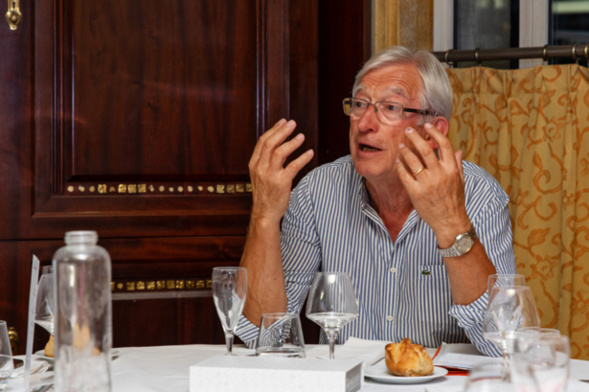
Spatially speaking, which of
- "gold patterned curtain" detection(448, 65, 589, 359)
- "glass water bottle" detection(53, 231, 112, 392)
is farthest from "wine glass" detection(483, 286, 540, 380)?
"gold patterned curtain" detection(448, 65, 589, 359)

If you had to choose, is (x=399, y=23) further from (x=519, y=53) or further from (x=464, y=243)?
(x=464, y=243)

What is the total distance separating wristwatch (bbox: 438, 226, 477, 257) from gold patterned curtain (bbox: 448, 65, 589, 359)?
996 millimetres

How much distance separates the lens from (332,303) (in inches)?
51.1

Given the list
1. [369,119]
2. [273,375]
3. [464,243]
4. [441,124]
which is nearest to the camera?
[273,375]

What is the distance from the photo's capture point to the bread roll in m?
1.22

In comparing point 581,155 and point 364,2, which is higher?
point 364,2

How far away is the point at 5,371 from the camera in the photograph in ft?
3.92

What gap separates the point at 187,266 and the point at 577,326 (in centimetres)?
121

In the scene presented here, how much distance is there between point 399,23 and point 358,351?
149cm

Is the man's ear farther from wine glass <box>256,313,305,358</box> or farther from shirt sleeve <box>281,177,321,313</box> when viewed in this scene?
wine glass <box>256,313,305,358</box>

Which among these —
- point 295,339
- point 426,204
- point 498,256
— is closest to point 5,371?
point 295,339

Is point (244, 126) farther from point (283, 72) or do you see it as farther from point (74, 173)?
point (74, 173)

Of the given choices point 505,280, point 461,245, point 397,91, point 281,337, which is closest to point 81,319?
point 281,337

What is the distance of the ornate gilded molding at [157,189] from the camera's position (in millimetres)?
2258
